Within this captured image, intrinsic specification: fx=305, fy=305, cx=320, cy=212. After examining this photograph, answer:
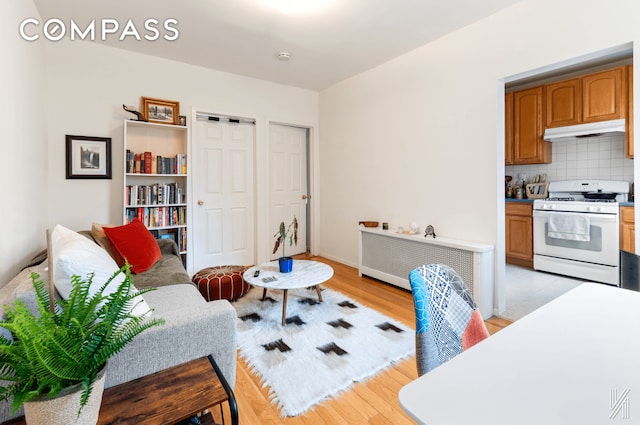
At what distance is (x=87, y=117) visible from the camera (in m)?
3.17

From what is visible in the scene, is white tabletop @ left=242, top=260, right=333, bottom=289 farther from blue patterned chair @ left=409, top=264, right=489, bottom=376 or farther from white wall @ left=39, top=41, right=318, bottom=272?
white wall @ left=39, top=41, right=318, bottom=272

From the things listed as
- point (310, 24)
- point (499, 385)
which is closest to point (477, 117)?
point (310, 24)

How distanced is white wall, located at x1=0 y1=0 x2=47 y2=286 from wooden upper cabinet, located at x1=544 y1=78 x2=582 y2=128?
5122 millimetres

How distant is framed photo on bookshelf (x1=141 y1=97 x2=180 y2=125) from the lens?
3.41 metres

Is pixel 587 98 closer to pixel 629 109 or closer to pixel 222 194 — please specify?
pixel 629 109

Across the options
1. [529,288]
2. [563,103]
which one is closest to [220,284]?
[529,288]

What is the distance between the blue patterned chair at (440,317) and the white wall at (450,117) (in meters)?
1.86

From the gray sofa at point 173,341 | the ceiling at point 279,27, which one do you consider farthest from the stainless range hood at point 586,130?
the gray sofa at point 173,341

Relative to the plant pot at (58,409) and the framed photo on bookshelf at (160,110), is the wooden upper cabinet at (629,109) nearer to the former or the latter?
the plant pot at (58,409)

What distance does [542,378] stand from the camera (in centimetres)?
65

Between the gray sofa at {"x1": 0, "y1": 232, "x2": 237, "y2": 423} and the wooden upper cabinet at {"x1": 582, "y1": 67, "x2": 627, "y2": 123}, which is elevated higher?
the wooden upper cabinet at {"x1": 582, "y1": 67, "x2": 627, "y2": 123}

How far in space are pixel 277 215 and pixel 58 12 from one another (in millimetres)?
3114

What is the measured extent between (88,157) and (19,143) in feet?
4.27

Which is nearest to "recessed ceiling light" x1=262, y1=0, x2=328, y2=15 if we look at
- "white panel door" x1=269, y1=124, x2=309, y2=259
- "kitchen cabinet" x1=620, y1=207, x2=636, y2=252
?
"white panel door" x1=269, y1=124, x2=309, y2=259
